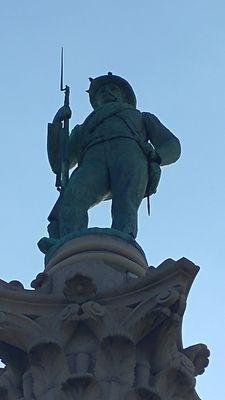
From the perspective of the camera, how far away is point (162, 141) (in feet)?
57.3

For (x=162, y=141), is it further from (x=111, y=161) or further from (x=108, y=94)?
(x=108, y=94)

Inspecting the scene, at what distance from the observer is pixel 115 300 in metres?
12.9

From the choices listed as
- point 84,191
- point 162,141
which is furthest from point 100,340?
point 162,141

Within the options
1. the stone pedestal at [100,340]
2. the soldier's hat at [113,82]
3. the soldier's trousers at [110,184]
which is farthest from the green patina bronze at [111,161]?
the stone pedestal at [100,340]

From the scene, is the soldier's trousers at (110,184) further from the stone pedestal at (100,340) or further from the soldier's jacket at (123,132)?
the stone pedestal at (100,340)

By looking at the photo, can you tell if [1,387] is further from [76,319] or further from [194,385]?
[194,385]

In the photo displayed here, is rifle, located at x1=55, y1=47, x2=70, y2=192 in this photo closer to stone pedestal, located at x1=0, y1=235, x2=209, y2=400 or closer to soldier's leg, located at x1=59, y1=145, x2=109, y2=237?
soldier's leg, located at x1=59, y1=145, x2=109, y2=237

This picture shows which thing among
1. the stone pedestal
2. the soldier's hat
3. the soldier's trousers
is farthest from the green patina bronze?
the stone pedestal

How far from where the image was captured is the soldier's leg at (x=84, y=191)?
15.7 meters

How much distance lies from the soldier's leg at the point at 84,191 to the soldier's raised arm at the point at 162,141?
0.95 m

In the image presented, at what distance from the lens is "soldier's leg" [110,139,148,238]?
52.3 feet

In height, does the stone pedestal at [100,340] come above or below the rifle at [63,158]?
below

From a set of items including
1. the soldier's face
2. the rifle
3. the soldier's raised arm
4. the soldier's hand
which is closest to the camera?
the rifle

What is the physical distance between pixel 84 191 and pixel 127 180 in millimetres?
646
